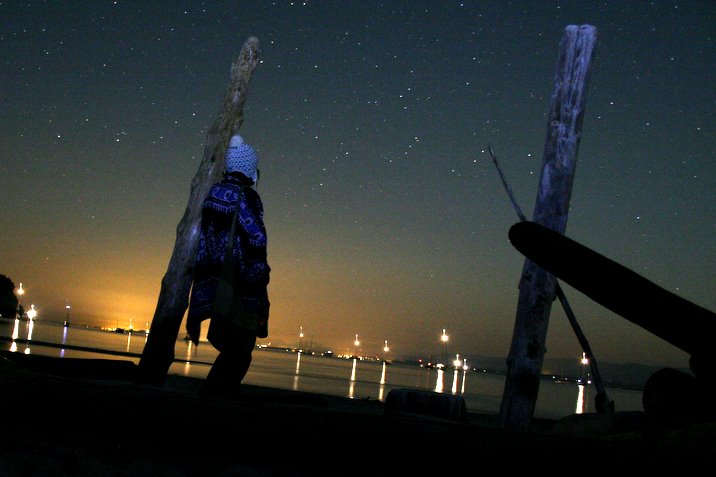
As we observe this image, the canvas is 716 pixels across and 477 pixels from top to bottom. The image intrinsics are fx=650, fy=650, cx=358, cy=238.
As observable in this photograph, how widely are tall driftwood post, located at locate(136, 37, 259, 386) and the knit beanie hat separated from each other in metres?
2.80

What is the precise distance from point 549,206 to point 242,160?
302cm

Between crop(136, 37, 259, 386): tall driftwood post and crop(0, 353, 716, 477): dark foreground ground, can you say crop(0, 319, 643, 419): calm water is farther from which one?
crop(0, 353, 716, 477): dark foreground ground

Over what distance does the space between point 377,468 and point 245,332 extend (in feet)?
8.74

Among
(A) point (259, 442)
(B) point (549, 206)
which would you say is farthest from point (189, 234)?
(A) point (259, 442)

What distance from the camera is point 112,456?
2682 millimetres

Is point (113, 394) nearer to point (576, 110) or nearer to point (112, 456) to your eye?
point (112, 456)

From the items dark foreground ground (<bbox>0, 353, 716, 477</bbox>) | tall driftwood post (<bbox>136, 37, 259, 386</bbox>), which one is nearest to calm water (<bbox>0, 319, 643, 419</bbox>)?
tall driftwood post (<bbox>136, 37, 259, 386</bbox>)

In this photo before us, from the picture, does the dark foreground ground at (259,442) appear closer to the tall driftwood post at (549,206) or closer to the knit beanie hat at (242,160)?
the knit beanie hat at (242,160)

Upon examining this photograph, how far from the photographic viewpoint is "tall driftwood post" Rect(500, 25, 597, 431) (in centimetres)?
621

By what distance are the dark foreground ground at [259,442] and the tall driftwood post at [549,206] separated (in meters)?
3.14

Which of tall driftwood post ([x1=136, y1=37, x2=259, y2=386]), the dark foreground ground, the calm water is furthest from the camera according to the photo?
the calm water

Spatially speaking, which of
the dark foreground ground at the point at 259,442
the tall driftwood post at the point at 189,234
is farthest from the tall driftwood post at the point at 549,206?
the tall driftwood post at the point at 189,234

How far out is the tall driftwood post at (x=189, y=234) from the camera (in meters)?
7.91

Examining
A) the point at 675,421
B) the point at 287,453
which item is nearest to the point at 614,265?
the point at 675,421
